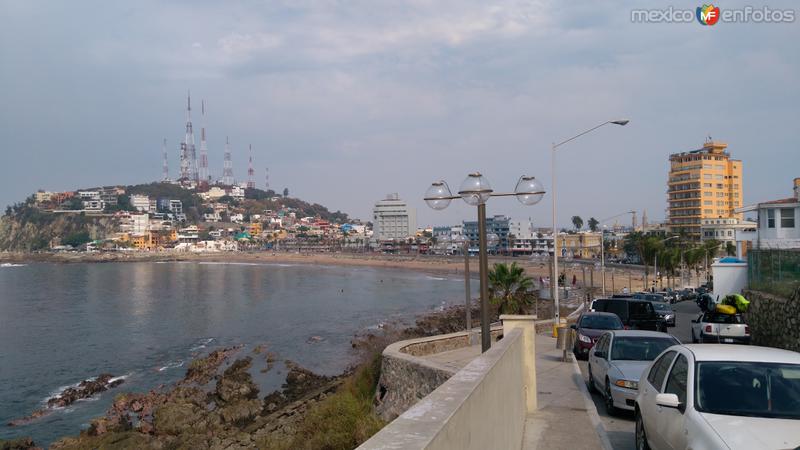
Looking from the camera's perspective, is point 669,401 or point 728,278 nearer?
point 669,401

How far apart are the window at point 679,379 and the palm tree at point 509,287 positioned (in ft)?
80.0

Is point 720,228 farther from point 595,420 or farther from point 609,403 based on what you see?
point 595,420

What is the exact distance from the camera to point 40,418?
25938 mm

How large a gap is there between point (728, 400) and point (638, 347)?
648 cm

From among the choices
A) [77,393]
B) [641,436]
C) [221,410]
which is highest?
[641,436]

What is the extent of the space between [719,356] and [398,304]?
212ft

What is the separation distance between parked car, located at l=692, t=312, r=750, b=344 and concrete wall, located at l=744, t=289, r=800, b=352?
2.78 feet

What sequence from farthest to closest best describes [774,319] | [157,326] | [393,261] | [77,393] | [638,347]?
[393,261]
[157,326]
[77,393]
[774,319]
[638,347]

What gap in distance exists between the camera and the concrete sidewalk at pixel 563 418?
29.8ft

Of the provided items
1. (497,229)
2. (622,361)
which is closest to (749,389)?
(622,361)

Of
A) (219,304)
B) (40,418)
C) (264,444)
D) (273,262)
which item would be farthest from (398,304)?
(273,262)

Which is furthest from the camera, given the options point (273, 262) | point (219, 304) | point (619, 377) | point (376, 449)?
point (273, 262)

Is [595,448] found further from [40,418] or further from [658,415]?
[40,418]

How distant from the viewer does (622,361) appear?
38.7ft
